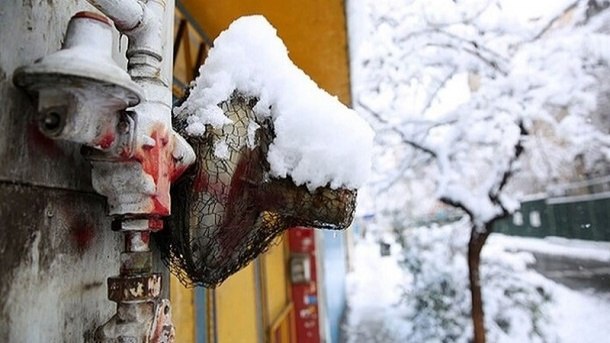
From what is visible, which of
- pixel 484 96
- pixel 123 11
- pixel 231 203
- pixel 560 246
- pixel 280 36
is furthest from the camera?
pixel 560 246

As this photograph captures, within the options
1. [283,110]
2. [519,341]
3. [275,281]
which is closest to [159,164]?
[283,110]

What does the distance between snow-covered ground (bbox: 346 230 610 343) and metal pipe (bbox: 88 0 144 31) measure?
737 cm

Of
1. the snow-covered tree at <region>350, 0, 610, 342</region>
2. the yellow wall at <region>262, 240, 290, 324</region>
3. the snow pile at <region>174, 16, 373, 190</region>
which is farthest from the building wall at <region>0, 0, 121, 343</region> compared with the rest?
the snow-covered tree at <region>350, 0, 610, 342</region>

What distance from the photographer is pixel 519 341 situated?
20.9ft

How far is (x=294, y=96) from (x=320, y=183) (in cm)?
23

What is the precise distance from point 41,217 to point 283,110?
55 centimetres

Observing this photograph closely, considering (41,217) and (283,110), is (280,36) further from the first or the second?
(41,217)

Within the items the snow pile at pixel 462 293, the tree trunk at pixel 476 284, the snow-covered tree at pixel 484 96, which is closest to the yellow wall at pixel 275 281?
the snow-covered tree at pixel 484 96

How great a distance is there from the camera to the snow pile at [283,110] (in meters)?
0.99

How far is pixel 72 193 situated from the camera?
0.77m

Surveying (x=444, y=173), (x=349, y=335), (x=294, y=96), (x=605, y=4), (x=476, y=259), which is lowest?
(x=349, y=335)

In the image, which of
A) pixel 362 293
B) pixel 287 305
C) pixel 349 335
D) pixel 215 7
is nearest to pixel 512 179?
pixel 287 305

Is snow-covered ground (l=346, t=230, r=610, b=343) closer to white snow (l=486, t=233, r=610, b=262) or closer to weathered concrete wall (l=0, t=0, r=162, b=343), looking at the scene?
white snow (l=486, t=233, r=610, b=262)

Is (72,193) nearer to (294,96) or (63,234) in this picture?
(63,234)
